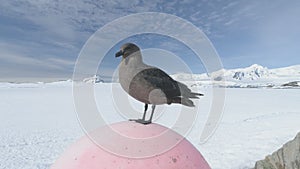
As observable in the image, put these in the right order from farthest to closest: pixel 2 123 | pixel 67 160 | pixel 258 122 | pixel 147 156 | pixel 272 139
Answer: pixel 258 122 → pixel 2 123 → pixel 272 139 → pixel 67 160 → pixel 147 156

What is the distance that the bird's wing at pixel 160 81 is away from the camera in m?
2.50

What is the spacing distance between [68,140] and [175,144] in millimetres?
8864

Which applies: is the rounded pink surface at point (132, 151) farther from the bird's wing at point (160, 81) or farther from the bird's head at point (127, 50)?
the bird's head at point (127, 50)

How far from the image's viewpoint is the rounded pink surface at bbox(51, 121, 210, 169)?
2.21 m

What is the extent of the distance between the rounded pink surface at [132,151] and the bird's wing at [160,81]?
38 cm

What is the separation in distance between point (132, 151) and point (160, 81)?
2.31ft

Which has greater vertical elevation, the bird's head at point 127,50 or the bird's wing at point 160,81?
the bird's head at point 127,50

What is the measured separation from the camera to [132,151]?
7.41 feet

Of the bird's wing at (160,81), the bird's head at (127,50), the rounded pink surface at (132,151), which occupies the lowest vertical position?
the rounded pink surface at (132,151)

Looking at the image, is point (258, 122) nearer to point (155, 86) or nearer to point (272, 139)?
point (272, 139)

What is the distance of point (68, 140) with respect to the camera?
414 inches

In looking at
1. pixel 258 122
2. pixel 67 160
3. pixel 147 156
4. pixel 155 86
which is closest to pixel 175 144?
pixel 147 156

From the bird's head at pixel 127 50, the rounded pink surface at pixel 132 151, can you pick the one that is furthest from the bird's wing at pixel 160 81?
the rounded pink surface at pixel 132 151

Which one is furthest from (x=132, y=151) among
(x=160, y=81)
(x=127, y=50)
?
(x=127, y=50)
